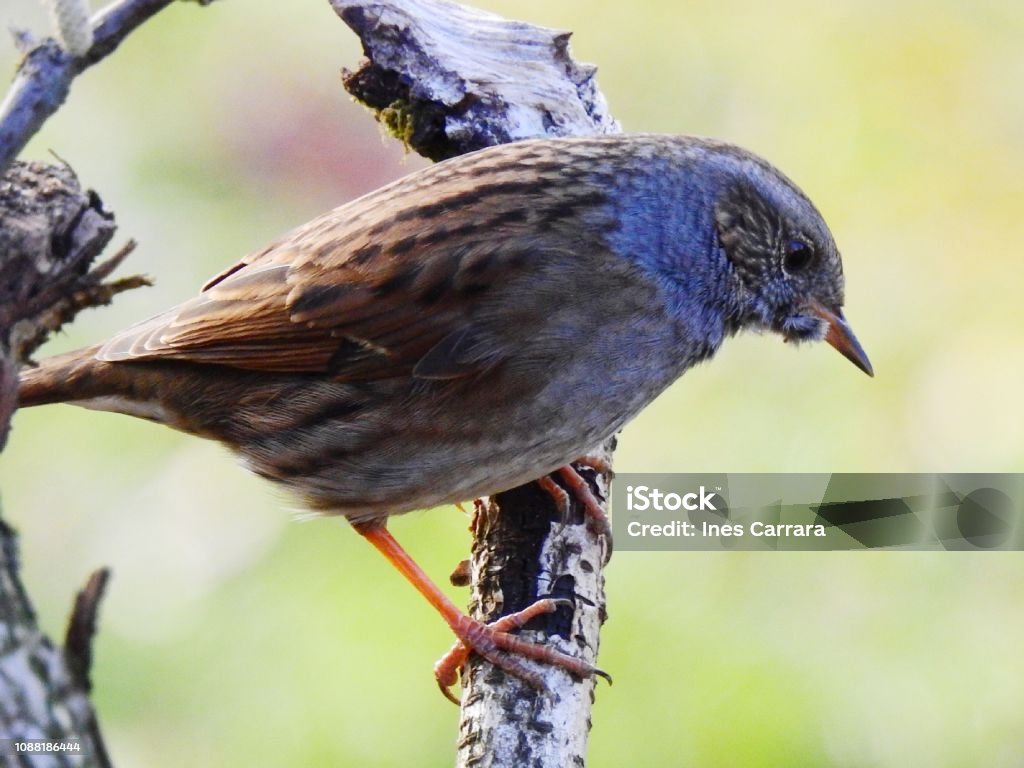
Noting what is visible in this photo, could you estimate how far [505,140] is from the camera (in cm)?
384

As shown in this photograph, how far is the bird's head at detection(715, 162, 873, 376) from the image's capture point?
3.43 meters

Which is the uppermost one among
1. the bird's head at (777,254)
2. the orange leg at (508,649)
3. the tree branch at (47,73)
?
the bird's head at (777,254)

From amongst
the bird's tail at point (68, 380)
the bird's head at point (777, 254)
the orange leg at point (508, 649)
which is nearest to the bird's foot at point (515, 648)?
the orange leg at point (508, 649)

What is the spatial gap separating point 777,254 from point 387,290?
1031 mm

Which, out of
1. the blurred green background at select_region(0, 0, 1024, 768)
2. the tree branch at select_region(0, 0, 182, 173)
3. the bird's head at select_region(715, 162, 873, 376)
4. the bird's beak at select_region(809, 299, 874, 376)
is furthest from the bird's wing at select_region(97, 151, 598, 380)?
the tree branch at select_region(0, 0, 182, 173)

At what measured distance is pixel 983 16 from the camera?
7754 millimetres

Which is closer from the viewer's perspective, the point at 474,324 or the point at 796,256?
the point at 474,324

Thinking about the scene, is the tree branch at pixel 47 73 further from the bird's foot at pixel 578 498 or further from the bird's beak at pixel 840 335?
the bird's beak at pixel 840 335

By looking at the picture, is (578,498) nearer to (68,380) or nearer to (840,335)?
(840,335)

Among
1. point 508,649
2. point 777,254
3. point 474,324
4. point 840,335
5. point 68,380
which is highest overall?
point 777,254

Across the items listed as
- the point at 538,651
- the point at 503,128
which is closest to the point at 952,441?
the point at 503,128

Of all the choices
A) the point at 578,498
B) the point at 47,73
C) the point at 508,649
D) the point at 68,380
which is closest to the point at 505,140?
the point at 578,498

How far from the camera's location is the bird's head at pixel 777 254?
3428mm

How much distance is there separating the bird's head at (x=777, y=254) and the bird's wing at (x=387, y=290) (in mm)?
420
